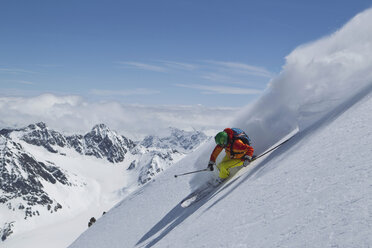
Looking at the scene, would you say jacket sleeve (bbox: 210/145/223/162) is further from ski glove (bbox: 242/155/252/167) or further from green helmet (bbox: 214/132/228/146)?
ski glove (bbox: 242/155/252/167)

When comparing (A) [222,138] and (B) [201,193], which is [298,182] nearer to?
(A) [222,138]

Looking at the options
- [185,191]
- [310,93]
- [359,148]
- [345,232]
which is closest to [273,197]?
[359,148]

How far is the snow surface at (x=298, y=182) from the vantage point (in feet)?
13.5

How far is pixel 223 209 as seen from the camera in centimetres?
756

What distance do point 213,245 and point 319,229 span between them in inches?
90.5

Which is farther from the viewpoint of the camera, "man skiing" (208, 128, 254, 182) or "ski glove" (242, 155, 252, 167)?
"man skiing" (208, 128, 254, 182)

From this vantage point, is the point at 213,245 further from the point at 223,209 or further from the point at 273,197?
the point at 223,209

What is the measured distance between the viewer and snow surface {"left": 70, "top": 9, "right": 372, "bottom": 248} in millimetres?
4102

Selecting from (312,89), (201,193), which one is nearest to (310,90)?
(312,89)

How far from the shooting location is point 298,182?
586 cm

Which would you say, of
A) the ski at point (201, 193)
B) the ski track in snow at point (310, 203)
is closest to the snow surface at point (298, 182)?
the ski track in snow at point (310, 203)

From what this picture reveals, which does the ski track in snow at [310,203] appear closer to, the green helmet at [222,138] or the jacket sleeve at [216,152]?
the green helmet at [222,138]

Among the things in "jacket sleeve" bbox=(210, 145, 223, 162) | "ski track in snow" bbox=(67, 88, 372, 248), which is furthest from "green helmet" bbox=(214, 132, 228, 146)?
"ski track in snow" bbox=(67, 88, 372, 248)

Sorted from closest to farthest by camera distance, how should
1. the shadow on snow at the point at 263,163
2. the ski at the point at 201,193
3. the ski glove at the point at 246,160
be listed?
the shadow on snow at the point at 263,163
the ski glove at the point at 246,160
the ski at the point at 201,193
